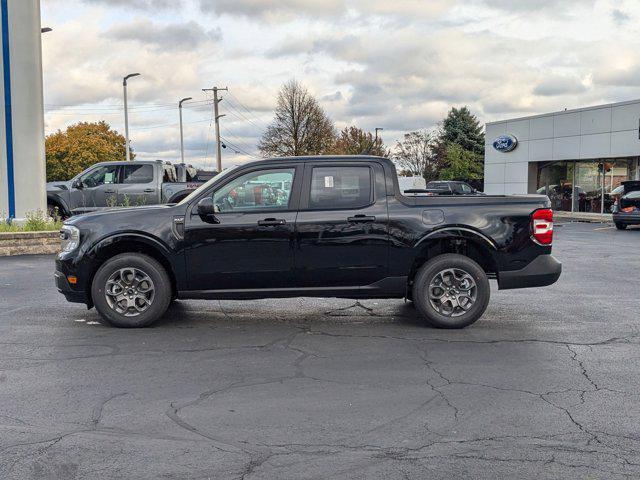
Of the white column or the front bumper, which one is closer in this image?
the front bumper

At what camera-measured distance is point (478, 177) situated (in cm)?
7312

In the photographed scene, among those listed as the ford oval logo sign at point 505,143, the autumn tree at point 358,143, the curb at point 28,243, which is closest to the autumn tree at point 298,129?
the autumn tree at point 358,143

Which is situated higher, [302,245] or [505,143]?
[505,143]

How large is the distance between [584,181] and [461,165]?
3344 cm

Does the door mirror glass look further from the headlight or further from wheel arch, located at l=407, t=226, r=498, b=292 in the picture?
wheel arch, located at l=407, t=226, r=498, b=292

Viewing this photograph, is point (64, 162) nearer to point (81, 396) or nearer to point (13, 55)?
point (13, 55)

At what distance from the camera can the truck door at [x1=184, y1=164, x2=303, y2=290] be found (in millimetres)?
7539

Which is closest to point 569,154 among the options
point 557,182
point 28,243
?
point 557,182

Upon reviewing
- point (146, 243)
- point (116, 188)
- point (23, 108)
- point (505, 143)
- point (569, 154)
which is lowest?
point (146, 243)

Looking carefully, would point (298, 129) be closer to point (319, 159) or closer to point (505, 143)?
point (505, 143)

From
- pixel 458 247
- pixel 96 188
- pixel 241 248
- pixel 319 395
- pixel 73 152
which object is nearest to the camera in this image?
pixel 319 395

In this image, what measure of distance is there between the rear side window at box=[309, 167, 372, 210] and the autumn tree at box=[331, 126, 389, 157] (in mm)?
81199

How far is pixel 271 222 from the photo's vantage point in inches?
297

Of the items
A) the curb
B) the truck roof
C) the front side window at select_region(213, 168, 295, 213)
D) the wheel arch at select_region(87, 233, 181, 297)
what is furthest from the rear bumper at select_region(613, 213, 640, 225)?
the wheel arch at select_region(87, 233, 181, 297)
